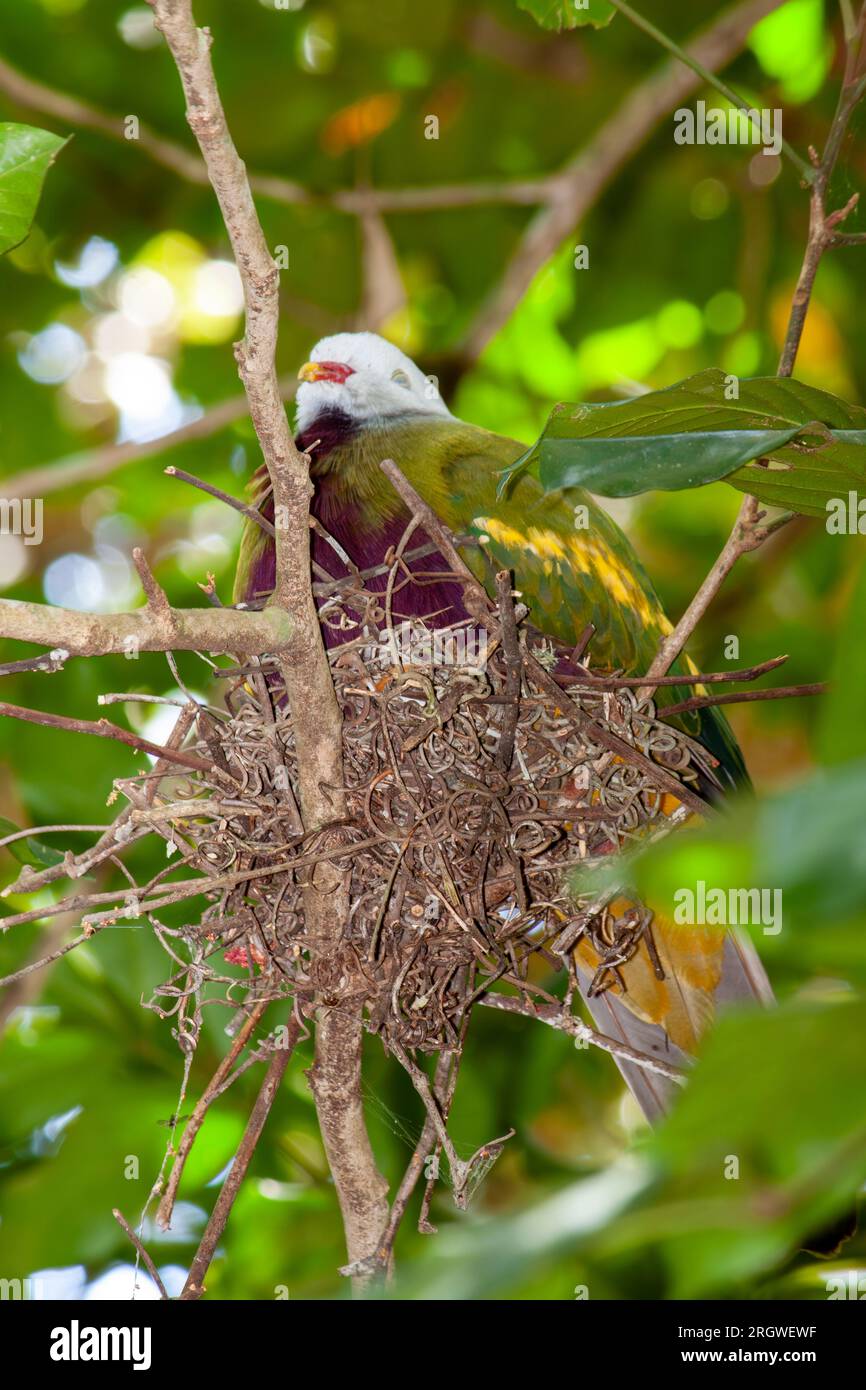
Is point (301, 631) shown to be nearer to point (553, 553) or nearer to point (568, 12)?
point (553, 553)

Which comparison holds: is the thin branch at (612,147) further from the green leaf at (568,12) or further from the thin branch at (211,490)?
the thin branch at (211,490)

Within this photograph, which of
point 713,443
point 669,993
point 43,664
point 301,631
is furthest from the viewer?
point 669,993

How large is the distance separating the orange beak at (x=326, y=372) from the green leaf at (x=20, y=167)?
3.57ft

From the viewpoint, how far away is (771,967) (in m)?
2.94

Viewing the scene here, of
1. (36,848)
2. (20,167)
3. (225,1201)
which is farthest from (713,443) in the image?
(36,848)

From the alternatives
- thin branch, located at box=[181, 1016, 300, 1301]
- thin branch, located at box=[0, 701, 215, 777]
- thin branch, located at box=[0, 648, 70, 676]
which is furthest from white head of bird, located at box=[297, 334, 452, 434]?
thin branch, located at box=[181, 1016, 300, 1301]

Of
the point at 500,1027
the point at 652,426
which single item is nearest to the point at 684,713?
the point at 652,426

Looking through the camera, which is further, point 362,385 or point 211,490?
point 362,385

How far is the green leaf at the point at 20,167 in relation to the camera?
1767mm

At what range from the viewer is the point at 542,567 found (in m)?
2.49

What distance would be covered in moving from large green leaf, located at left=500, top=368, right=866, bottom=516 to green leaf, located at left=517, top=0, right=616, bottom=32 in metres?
1.22

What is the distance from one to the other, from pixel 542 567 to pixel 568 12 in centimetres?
102

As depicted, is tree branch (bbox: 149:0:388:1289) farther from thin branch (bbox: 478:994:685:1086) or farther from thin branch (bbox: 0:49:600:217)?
thin branch (bbox: 0:49:600:217)

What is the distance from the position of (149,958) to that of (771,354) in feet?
8.30
